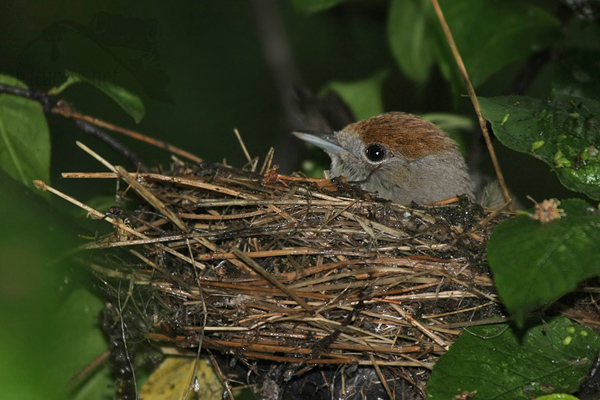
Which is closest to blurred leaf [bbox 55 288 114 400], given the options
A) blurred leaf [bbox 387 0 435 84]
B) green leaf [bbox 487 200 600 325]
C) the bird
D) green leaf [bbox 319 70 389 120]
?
the bird

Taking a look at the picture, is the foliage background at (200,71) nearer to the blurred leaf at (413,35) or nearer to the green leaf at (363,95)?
the blurred leaf at (413,35)

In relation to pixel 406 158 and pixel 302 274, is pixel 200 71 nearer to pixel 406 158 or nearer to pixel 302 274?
pixel 406 158

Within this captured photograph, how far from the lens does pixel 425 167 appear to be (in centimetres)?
441

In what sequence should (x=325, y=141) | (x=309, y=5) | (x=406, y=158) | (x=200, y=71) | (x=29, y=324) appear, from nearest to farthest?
(x=29, y=324) < (x=309, y=5) < (x=406, y=158) < (x=325, y=141) < (x=200, y=71)

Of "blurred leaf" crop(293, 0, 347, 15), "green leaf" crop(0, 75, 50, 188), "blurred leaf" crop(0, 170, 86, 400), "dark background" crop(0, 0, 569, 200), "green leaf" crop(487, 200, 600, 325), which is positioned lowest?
"dark background" crop(0, 0, 569, 200)

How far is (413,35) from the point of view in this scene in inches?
196

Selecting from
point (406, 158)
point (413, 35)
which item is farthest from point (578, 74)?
point (413, 35)

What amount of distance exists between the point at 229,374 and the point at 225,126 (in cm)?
505

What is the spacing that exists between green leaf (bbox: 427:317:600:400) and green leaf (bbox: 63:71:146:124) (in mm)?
2134

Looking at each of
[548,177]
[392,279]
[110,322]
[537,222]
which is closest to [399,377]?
[392,279]

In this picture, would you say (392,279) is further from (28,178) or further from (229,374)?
(28,178)

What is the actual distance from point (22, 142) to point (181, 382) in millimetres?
1585

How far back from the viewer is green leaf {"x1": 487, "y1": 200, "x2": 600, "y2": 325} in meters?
2.13

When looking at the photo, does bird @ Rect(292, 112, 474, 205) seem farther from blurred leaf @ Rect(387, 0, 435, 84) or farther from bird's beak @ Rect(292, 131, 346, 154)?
blurred leaf @ Rect(387, 0, 435, 84)
